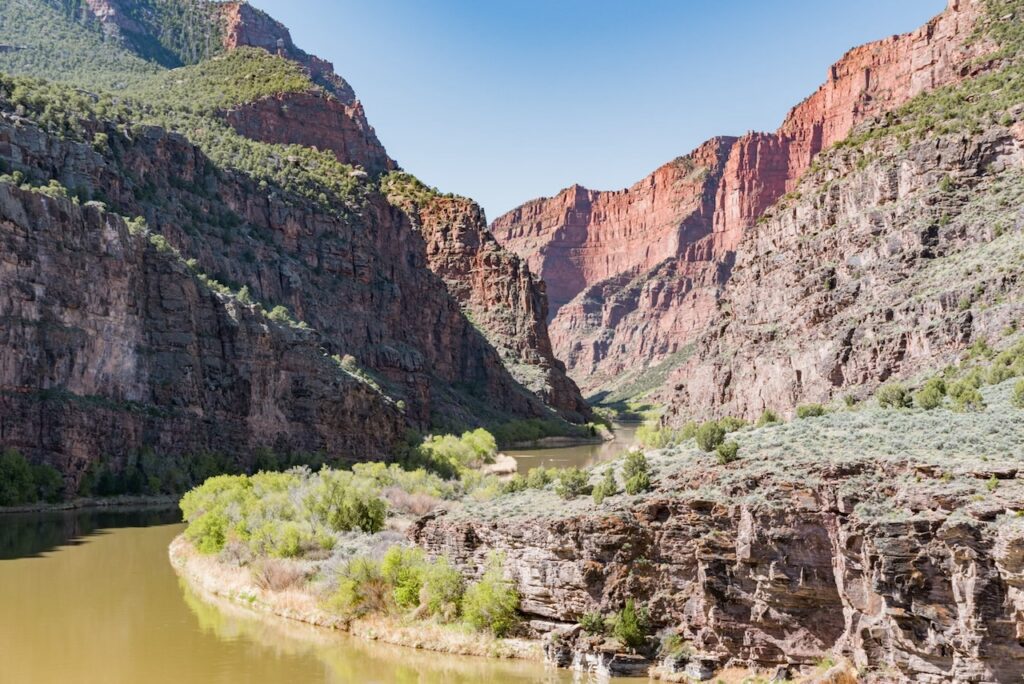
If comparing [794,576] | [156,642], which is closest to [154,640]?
[156,642]

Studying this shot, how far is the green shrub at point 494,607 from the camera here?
35.5 m

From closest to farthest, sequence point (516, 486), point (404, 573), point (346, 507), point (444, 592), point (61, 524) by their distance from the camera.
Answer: point (444, 592) < point (404, 573) < point (516, 486) < point (346, 507) < point (61, 524)

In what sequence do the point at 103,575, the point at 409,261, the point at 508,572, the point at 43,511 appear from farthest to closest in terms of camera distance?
the point at 409,261 < the point at 43,511 < the point at 103,575 < the point at 508,572

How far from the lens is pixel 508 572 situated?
36.3m

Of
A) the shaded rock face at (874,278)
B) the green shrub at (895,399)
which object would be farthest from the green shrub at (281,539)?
the shaded rock face at (874,278)

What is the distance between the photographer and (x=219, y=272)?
11900 centimetres

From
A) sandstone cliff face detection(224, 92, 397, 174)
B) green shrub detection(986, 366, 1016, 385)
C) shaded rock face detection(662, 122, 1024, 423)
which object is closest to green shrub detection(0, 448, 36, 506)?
shaded rock face detection(662, 122, 1024, 423)

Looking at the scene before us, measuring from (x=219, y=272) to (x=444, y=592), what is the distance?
292 feet

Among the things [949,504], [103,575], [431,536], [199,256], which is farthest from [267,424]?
[949,504]

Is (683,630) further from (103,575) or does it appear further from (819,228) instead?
(819,228)

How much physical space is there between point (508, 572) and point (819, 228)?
75031mm

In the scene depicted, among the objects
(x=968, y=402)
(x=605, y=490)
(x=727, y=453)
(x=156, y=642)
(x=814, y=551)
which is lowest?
(x=156, y=642)

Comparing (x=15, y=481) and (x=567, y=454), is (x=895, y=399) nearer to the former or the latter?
(x=15, y=481)

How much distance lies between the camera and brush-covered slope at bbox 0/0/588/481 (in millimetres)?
87750
